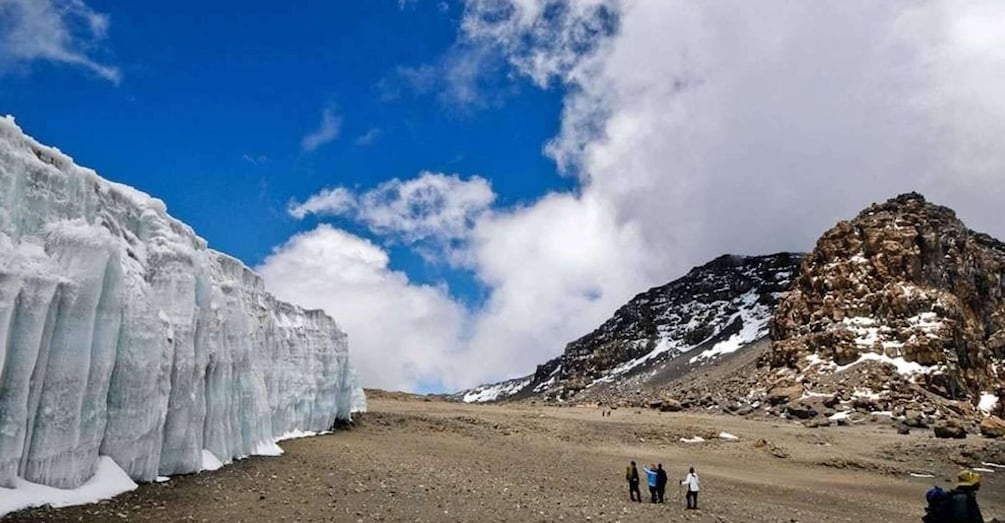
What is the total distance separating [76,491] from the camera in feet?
44.5

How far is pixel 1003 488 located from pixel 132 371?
38.3m

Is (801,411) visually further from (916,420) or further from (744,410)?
(916,420)

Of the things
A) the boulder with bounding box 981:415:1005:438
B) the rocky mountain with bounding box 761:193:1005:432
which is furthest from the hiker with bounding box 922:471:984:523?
the rocky mountain with bounding box 761:193:1005:432

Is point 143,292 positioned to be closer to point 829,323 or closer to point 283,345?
point 283,345

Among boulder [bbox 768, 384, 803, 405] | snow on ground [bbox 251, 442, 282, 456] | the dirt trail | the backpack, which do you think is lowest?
the dirt trail

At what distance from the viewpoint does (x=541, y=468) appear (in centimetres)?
2950

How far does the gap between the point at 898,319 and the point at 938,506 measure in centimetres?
8141

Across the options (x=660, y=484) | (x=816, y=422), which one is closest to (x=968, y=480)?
(x=660, y=484)

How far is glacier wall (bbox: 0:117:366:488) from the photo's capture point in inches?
501

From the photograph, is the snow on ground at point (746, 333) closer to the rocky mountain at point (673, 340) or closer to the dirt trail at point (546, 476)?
the rocky mountain at point (673, 340)

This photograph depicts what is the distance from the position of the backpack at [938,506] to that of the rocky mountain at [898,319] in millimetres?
58065

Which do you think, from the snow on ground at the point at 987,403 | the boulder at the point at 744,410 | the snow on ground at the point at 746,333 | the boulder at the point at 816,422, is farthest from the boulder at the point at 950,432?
the snow on ground at the point at 746,333

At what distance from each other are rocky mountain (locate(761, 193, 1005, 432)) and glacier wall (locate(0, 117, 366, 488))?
58.0 m

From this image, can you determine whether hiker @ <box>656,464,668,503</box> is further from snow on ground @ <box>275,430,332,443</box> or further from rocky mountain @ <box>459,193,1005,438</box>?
rocky mountain @ <box>459,193,1005,438</box>
